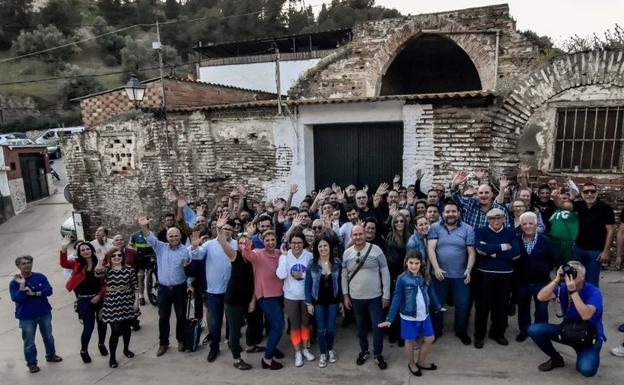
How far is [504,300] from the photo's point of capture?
15.1 feet

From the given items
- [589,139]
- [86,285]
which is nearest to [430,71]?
[589,139]

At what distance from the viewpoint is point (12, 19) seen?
45438mm

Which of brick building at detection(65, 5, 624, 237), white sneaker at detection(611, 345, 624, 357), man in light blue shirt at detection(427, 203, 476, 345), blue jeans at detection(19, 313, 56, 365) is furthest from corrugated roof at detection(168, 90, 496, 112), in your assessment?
blue jeans at detection(19, 313, 56, 365)

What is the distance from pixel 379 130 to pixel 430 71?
787cm

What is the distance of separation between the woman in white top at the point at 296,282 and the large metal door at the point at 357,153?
4.27 metres

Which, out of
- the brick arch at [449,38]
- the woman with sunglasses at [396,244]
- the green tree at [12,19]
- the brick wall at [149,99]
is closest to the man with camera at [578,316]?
the woman with sunglasses at [396,244]

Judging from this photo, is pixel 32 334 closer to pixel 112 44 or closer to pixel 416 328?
pixel 416 328

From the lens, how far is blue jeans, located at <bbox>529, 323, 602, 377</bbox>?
397 cm

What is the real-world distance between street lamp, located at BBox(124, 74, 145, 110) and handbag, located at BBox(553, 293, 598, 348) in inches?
344

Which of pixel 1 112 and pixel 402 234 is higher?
pixel 1 112

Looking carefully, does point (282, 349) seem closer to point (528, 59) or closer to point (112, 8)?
point (528, 59)

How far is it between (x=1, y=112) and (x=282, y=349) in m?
37.2

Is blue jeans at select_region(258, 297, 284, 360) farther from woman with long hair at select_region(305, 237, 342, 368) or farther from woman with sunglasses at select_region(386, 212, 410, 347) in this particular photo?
woman with sunglasses at select_region(386, 212, 410, 347)

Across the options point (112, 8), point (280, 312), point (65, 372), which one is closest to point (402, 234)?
point (280, 312)
